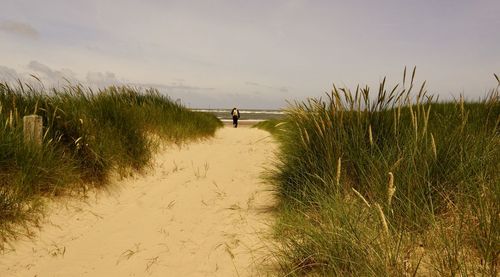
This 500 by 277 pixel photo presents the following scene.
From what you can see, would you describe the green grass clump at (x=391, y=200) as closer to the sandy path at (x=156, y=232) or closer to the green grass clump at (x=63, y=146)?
the sandy path at (x=156, y=232)

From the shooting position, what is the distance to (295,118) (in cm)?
428

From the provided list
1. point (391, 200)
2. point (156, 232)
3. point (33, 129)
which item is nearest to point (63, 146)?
point (33, 129)

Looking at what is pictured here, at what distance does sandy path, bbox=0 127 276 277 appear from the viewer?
2.74m

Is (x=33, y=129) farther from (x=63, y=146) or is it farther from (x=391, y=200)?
(x=391, y=200)

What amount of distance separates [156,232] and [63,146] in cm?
185

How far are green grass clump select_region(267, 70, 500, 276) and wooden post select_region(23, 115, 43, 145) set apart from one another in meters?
2.82

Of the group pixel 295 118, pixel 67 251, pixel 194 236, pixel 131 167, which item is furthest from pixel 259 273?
pixel 131 167

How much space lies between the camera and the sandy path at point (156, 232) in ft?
8.98

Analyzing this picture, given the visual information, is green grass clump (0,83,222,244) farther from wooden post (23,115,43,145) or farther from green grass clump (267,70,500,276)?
green grass clump (267,70,500,276)

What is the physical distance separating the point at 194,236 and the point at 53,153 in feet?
6.65

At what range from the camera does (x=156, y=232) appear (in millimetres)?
3500

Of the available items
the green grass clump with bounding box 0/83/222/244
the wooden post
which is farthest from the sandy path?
the wooden post

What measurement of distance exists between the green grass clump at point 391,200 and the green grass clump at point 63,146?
246 centimetres

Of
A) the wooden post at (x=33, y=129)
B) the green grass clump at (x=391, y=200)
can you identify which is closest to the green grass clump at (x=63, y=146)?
the wooden post at (x=33, y=129)
